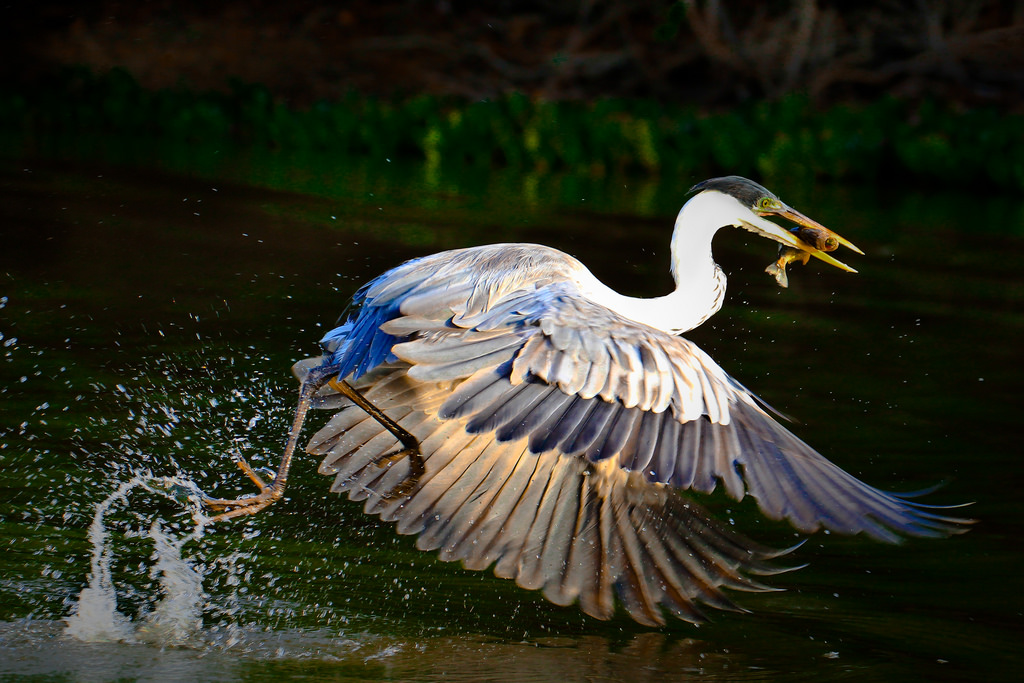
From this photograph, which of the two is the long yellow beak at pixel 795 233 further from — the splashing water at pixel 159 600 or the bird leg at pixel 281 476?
the splashing water at pixel 159 600

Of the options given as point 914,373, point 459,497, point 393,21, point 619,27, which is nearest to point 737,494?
point 459,497

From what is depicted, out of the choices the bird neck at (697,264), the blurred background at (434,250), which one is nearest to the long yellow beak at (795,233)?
the bird neck at (697,264)

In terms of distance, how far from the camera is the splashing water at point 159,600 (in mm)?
4161

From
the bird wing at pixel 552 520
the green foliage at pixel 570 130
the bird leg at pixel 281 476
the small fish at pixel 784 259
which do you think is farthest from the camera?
the green foliage at pixel 570 130

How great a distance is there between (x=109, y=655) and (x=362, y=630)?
80 centimetres

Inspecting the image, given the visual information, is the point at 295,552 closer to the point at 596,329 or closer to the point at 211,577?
the point at 211,577

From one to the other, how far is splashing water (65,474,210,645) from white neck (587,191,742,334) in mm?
1734

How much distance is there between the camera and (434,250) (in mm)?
9617

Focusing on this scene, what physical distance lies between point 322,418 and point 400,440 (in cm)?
175

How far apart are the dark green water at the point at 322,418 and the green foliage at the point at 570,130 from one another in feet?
10.4

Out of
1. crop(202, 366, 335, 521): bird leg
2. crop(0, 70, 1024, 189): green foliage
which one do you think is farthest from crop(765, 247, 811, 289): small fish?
crop(0, 70, 1024, 189): green foliage

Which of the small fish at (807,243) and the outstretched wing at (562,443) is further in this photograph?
the small fish at (807,243)

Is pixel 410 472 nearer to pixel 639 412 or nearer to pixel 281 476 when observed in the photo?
pixel 281 476

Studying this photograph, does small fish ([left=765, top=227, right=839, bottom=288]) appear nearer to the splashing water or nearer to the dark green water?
the dark green water
